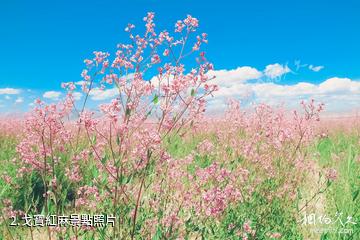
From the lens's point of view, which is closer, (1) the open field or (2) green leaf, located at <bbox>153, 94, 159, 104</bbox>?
(2) green leaf, located at <bbox>153, 94, 159, 104</bbox>

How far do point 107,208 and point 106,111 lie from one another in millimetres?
1149

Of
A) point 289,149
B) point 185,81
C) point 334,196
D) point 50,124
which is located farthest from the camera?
point 334,196

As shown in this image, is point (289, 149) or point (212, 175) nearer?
point (212, 175)

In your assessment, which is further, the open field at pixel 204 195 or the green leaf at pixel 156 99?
the open field at pixel 204 195

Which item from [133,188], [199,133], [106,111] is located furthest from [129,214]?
[199,133]

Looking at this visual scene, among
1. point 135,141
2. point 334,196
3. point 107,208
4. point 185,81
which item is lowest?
point 334,196

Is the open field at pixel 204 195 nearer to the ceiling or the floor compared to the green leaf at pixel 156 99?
nearer to the floor

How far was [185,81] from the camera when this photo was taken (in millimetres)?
3105

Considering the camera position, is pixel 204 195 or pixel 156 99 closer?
pixel 156 99

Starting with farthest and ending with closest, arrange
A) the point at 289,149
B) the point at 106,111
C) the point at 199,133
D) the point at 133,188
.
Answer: the point at 199,133 → the point at 289,149 → the point at 133,188 → the point at 106,111

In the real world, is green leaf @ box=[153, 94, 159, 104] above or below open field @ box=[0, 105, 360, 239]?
above

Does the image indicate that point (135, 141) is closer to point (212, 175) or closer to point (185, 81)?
point (185, 81)

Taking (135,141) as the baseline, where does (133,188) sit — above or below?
below

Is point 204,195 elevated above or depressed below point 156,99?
below
